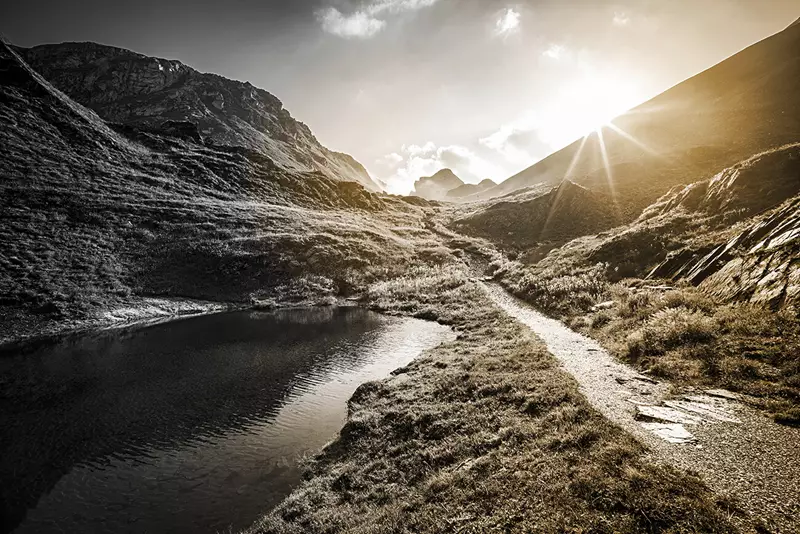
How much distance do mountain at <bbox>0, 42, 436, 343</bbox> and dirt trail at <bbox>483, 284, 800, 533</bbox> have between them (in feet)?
Answer: 173

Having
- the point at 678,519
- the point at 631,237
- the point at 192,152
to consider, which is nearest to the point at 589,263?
the point at 631,237

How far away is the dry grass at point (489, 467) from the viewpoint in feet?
27.5

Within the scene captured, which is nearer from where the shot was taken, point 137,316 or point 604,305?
point 604,305

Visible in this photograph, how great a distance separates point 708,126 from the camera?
10438cm

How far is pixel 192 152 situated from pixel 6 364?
10835cm

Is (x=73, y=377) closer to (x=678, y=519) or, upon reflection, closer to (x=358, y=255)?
(x=678, y=519)

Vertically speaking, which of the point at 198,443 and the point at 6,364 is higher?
the point at 6,364

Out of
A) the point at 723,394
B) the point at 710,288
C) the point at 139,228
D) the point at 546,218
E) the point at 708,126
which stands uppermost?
the point at 708,126

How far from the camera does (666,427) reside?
37.6 ft

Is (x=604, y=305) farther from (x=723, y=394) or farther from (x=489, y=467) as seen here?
(x=489, y=467)

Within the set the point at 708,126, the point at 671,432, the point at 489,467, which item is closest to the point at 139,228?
the point at 489,467

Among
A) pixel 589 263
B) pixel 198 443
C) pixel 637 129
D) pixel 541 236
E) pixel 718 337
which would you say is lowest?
pixel 198 443

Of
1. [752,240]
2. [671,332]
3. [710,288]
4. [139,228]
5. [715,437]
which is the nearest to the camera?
[715,437]

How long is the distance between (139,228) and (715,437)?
84195 mm
